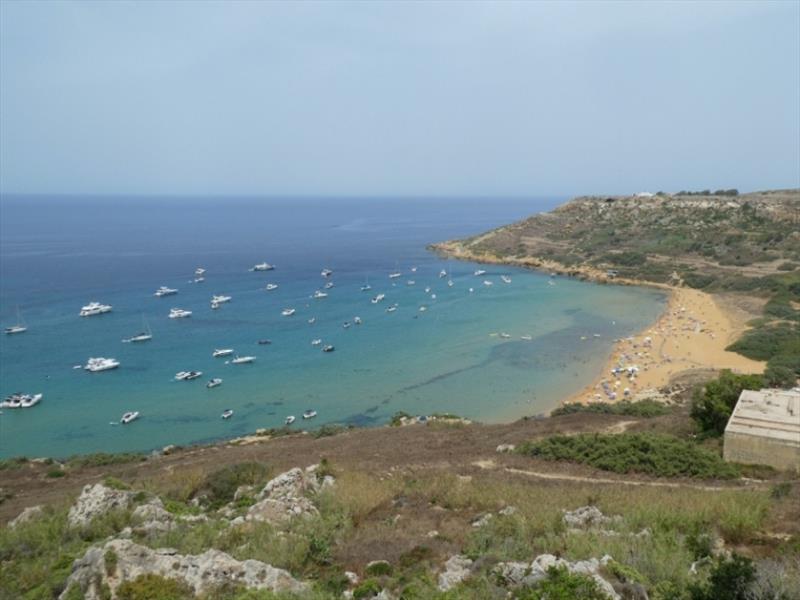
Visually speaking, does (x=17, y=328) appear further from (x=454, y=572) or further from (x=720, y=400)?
(x=720, y=400)

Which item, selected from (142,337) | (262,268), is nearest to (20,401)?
(142,337)

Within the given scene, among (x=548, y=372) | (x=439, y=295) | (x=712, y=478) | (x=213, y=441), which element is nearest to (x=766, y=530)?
(x=712, y=478)

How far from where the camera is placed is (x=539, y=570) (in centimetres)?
830

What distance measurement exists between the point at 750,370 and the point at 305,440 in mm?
30438

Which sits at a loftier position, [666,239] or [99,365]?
[666,239]

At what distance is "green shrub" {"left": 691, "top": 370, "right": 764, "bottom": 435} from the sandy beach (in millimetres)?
13049

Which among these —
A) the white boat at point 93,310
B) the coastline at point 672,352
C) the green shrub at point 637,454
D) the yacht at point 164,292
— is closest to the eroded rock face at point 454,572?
the green shrub at point 637,454

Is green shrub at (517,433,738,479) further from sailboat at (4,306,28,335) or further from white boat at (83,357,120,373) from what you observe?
sailboat at (4,306,28,335)

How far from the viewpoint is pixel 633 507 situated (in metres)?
12.5

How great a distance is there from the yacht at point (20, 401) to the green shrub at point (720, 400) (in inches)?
1563

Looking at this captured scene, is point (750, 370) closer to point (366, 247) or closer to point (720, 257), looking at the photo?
point (720, 257)

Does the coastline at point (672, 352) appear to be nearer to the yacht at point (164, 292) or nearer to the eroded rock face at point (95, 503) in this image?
the eroded rock face at point (95, 503)

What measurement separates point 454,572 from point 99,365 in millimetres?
42493

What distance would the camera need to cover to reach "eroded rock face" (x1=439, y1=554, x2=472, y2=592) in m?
8.83
